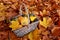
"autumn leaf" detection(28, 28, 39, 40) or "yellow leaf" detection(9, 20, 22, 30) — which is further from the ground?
"yellow leaf" detection(9, 20, 22, 30)

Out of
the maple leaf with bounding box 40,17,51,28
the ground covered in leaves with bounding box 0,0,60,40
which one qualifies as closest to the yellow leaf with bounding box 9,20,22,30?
the ground covered in leaves with bounding box 0,0,60,40

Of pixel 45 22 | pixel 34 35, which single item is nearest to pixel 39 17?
pixel 45 22

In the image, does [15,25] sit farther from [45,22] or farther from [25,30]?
[45,22]

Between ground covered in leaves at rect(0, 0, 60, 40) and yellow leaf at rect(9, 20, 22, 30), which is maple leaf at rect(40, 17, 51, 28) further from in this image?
yellow leaf at rect(9, 20, 22, 30)

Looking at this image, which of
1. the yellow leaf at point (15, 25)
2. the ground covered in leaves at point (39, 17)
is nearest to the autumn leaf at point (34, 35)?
the ground covered in leaves at point (39, 17)

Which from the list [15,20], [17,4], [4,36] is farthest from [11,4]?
[4,36]

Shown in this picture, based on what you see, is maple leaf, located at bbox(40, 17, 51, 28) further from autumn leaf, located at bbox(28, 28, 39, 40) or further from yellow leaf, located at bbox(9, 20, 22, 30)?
yellow leaf, located at bbox(9, 20, 22, 30)

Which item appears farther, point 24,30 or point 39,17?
point 39,17

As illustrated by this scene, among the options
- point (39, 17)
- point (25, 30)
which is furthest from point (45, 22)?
point (25, 30)

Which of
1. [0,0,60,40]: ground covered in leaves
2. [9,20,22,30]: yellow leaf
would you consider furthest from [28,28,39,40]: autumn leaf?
[9,20,22,30]: yellow leaf

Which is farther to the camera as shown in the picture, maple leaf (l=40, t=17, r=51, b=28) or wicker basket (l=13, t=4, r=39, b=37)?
maple leaf (l=40, t=17, r=51, b=28)
